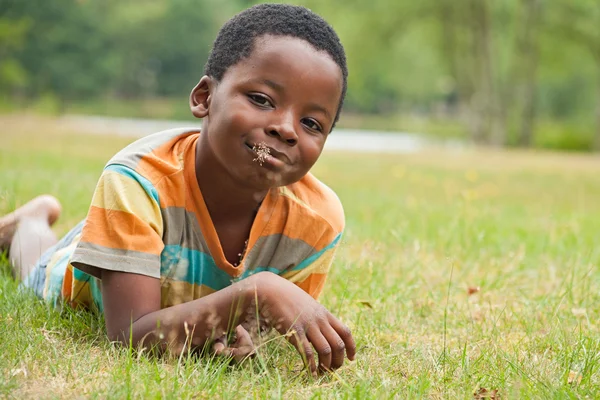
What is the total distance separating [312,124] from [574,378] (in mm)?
1163

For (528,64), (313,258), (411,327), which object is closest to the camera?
(313,258)

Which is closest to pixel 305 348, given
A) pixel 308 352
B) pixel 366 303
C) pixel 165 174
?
pixel 308 352

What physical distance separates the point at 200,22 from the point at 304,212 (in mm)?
54205

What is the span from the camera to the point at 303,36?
253cm

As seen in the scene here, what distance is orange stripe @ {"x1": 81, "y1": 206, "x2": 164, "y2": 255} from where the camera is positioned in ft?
7.92

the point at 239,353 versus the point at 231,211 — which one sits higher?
the point at 231,211

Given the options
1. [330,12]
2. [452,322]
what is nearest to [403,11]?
[330,12]

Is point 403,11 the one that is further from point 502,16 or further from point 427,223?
point 427,223

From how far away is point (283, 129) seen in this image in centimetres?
242

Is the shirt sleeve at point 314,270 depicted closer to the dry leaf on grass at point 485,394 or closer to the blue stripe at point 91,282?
the blue stripe at point 91,282

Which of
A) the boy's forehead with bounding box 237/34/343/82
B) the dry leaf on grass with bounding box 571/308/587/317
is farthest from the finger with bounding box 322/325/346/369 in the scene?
the dry leaf on grass with bounding box 571/308/587/317

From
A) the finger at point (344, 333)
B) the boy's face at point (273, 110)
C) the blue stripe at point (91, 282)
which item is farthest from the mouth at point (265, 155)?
the blue stripe at point (91, 282)

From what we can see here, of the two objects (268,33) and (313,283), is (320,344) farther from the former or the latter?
(268,33)

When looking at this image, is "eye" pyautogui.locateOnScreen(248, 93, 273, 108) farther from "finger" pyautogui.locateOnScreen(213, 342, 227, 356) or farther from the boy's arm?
"finger" pyautogui.locateOnScreen(213, 342, 227, 356)
